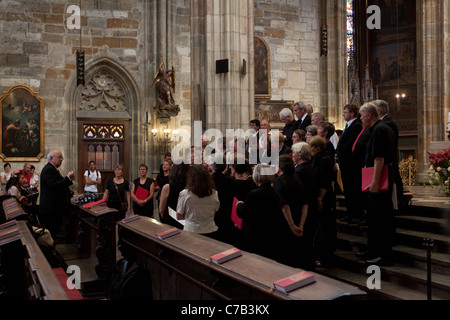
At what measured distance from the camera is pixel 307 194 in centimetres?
526

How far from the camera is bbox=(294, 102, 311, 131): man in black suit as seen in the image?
24.2 feet

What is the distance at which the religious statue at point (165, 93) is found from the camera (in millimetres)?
15453

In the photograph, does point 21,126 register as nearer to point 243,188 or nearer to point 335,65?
point 335,65

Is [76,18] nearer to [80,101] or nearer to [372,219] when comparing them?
[80,101]

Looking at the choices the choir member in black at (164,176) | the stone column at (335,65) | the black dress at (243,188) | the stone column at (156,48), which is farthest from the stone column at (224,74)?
the stone column at (335,65)

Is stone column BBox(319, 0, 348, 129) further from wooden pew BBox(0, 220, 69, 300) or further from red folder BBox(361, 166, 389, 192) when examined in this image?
wooden pew BBox(0, 220, 69, 300)

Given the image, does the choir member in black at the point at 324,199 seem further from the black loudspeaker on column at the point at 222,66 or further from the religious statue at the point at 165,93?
the religious statue at the point at 165,93

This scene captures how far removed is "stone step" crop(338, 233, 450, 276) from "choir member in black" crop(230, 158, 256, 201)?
177cm

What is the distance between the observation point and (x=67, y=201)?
7.65m

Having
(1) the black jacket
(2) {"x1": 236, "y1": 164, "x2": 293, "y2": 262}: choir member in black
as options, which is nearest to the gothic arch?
(1) the black jacket

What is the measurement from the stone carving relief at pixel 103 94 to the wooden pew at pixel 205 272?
10.9 metres
